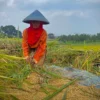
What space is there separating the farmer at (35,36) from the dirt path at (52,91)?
1940mm

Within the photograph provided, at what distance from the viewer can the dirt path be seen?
9.48ft

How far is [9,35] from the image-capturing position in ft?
29.4

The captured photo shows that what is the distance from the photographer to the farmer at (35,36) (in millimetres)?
5953

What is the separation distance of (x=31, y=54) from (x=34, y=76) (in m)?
2.85

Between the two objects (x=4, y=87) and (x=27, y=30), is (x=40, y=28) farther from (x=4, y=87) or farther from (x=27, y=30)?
(x=4, y=87)

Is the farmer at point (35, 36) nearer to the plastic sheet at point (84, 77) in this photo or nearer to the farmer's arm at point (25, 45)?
the farmer's arm at point (25, 45)

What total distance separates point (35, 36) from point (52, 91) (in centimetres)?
330

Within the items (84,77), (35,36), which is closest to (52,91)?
(84,77)

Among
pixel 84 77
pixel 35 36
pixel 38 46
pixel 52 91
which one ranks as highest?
pixel 35 36

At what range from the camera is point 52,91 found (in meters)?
2.85

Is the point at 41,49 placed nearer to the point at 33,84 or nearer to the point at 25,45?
the point at 25,45

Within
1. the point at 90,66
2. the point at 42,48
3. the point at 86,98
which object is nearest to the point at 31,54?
the point at 42,48

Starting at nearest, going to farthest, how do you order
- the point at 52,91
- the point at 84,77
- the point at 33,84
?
the point at 52,91 < the point at 33,84 < the point at 84,77

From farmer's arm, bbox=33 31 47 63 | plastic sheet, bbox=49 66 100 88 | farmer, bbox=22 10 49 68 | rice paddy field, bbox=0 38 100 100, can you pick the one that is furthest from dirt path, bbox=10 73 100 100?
farmer, bbox=22 10 49 68
